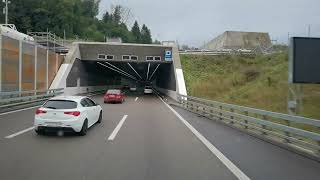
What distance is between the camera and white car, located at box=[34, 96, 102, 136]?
14.1 meters

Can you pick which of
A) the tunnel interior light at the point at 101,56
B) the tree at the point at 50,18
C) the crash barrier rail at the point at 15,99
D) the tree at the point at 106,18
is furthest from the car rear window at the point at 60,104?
the tree at the point at 106,18

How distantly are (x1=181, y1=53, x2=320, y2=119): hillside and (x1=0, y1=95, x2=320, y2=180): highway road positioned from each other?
9321 millimetres

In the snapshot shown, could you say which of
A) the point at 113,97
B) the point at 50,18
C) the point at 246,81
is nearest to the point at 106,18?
the point at 50,18

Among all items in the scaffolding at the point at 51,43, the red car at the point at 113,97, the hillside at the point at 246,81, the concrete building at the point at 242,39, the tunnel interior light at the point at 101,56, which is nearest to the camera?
the hillside at the point at 246,81

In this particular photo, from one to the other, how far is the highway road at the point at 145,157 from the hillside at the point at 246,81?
9321 mm

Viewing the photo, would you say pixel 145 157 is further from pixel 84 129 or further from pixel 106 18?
pixel 106 18

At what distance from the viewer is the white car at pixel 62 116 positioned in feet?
46.2

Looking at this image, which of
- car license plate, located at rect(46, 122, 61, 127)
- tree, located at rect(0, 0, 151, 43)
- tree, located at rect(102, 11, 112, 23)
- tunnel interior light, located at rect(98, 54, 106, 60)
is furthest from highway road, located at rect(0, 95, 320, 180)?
tree, located at rect(102, 11, 112, 23)

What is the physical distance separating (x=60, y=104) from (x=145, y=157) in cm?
555

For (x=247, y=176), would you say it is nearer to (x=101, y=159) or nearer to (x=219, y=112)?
(x=101, y=159)

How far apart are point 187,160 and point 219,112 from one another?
38.3 ft

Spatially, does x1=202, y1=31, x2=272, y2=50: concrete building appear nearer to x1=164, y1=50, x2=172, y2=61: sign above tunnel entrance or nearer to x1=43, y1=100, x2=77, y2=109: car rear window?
x1=164, y1=50, x2=172, y2=61: sign above tunnel entrance

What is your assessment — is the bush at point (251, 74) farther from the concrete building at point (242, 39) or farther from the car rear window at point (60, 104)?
the concrete building at point (242, 39)

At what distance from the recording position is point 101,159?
9.93 metres
